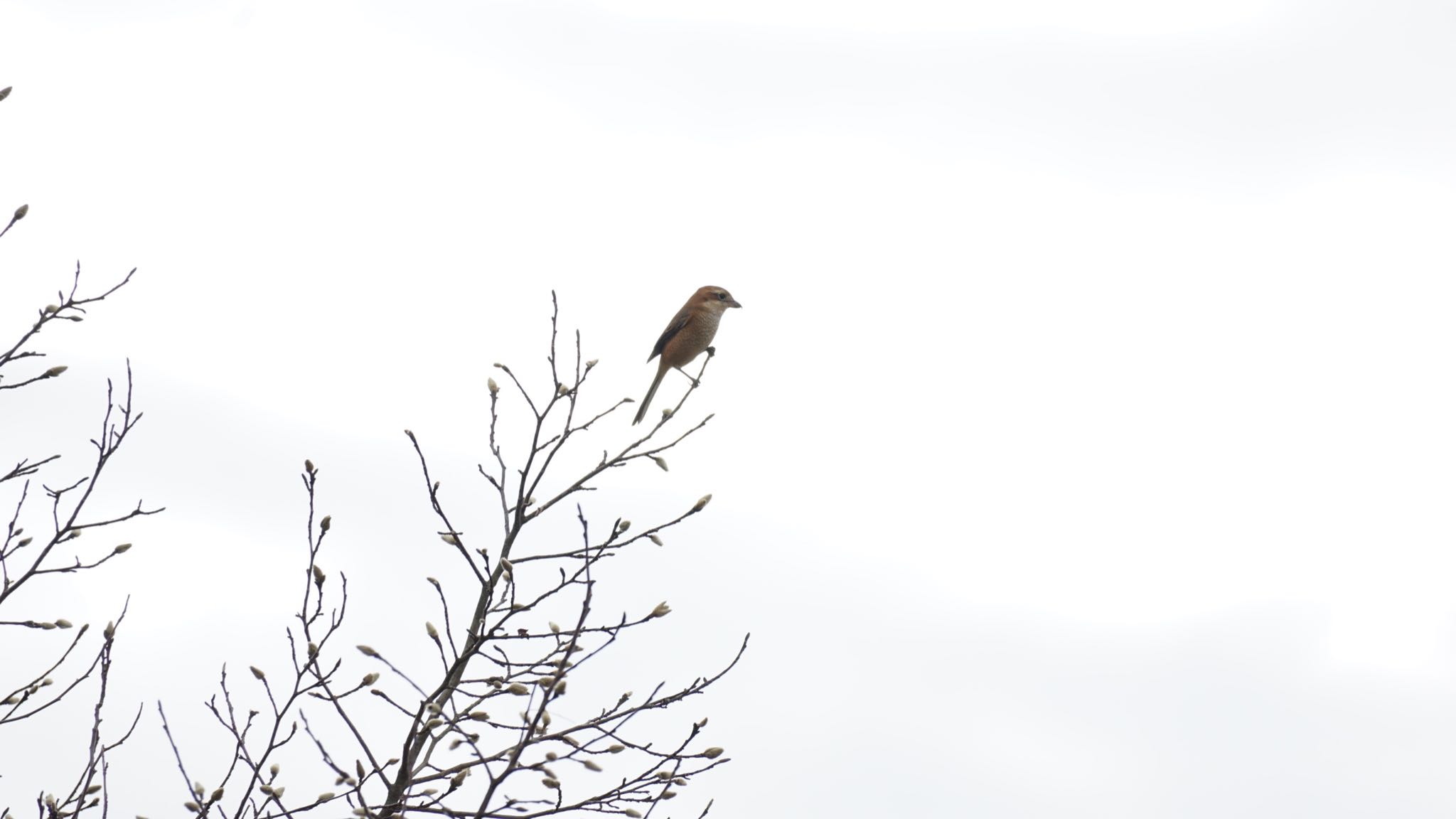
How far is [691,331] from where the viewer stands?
10023 mm

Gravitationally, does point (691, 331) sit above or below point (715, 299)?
below

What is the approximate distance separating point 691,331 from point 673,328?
27cm

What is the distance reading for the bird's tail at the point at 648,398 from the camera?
9523 mm

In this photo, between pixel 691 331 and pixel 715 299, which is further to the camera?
pixel 715 299

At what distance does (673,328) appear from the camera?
10.2m

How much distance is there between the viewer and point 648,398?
9719 millimetres

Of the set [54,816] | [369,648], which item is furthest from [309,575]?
[54,816]

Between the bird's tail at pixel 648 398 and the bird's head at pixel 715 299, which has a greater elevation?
the bird's head at pixel 715 299

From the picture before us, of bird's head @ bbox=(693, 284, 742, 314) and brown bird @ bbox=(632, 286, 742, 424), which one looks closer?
brown bird @ bbox=(632, 286, 742, 424)

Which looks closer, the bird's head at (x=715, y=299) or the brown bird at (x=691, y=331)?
the brown bird at (x=691, y=331)

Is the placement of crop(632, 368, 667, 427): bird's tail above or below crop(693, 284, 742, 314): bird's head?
below

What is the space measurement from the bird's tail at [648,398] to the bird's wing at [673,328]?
19 cm

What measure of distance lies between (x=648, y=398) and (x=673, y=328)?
761 millimetres

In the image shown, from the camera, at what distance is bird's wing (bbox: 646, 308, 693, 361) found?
10.2 meters
